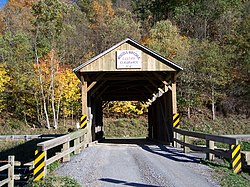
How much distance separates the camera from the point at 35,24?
28734 mm

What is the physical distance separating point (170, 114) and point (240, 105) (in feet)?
50.7

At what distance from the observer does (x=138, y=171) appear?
24.6 feet

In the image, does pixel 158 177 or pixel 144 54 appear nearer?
pixel 158 177

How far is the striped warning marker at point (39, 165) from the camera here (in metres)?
6.77

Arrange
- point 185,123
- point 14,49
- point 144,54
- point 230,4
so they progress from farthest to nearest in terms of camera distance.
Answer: point 230,4 → point 14,49 → point 185,123 → point 144,54

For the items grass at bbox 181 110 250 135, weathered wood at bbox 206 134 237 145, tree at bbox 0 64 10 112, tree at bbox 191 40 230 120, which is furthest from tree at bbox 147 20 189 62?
weathered wood at bbox 206 134 237 145

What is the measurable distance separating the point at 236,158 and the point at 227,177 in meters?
0.89

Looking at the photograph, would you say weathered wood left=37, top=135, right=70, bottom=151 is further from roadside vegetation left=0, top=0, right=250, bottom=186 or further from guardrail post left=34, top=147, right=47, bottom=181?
roadside vegetation left=0, top=0, right=250, bottom=186

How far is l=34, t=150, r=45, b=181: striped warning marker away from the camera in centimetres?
677

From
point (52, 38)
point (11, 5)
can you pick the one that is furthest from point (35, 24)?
point (11, 5)

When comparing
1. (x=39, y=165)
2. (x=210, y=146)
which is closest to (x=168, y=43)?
(x=210, y=146)

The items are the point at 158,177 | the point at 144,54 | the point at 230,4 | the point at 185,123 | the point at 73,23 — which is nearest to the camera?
the point at 158,177

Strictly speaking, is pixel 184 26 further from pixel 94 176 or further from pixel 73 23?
pixel 94 176

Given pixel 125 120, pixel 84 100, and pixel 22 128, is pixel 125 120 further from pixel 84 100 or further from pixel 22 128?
pixel 84 100
